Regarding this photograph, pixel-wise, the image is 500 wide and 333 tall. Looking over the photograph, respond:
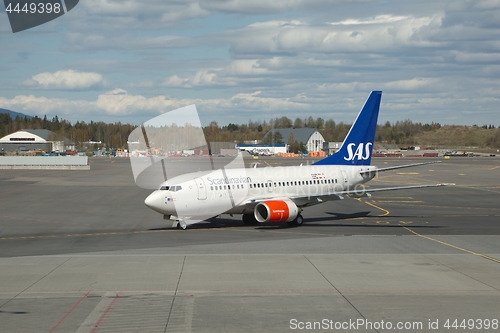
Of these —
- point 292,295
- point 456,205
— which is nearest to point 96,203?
point 456,205

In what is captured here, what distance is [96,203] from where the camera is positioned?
56156 mm

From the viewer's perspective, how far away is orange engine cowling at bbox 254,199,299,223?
3919 centimetres

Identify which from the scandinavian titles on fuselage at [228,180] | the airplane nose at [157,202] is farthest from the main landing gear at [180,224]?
the scandinavian titles on fuselage at [228,180]

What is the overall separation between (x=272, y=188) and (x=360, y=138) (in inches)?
417

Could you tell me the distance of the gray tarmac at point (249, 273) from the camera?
59.0ft

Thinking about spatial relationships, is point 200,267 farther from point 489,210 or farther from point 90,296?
point 489,210

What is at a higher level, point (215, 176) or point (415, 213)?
point (215, 176)

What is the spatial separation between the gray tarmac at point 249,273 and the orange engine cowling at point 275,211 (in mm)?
877

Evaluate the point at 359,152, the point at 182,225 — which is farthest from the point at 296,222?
the point at 359,152

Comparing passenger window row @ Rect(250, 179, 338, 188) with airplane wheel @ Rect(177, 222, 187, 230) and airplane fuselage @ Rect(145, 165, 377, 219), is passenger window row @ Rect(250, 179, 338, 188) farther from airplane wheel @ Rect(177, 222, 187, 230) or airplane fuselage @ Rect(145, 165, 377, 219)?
airplane wheel @ Rect(177, 222, 187, 230)

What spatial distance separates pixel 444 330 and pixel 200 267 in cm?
1224

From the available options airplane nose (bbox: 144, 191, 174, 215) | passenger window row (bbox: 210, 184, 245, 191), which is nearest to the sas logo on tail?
passenger window row (bbox: 210, 184, 245, 191)

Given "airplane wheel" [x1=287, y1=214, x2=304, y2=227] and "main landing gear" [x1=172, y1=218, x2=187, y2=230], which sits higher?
"main landing gear" [x1=172, y1=218, x2=187, y2=230]

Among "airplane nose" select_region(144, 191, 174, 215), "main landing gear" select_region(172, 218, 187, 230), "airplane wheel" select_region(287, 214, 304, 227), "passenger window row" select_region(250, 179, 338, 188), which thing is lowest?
"airplane wheel" select_region(287, 214, 304, 227)
